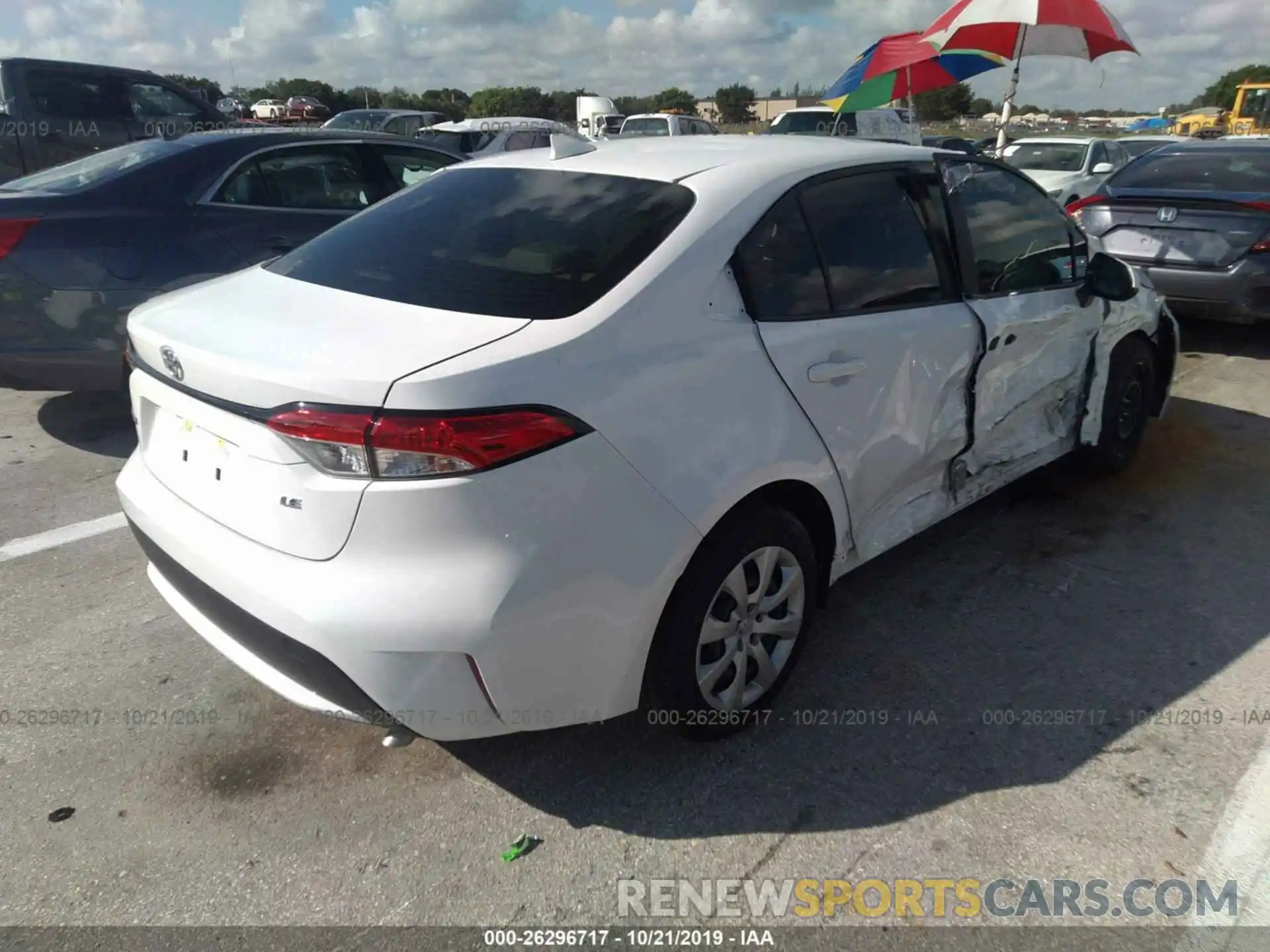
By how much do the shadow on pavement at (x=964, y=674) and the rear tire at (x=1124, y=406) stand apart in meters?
0.17

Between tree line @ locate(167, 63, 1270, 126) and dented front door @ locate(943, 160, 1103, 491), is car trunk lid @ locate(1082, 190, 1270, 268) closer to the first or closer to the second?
dented front door @ locate(943, 160, 1103, 491)

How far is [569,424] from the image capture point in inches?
82.4

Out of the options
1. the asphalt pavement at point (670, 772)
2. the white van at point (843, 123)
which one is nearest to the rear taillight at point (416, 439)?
the asphalt pavement at point (670, 772)

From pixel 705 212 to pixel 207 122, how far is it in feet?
31.7

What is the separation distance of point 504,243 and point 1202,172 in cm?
705

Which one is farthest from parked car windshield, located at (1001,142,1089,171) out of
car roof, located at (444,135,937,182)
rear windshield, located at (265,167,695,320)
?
rear windshield, located at (265,167,695,320)

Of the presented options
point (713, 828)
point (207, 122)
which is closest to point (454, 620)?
point (713, 828)

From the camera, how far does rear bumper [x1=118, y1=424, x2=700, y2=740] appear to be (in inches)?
80.0

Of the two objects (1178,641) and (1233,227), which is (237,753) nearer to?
(1178,641)

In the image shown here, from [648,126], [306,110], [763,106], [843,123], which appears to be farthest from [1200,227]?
[763,106]

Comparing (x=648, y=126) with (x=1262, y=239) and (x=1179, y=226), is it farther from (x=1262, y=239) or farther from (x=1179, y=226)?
(x=1262, y=239)

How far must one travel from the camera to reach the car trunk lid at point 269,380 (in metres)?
2.07

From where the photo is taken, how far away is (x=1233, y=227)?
21.6 ft
